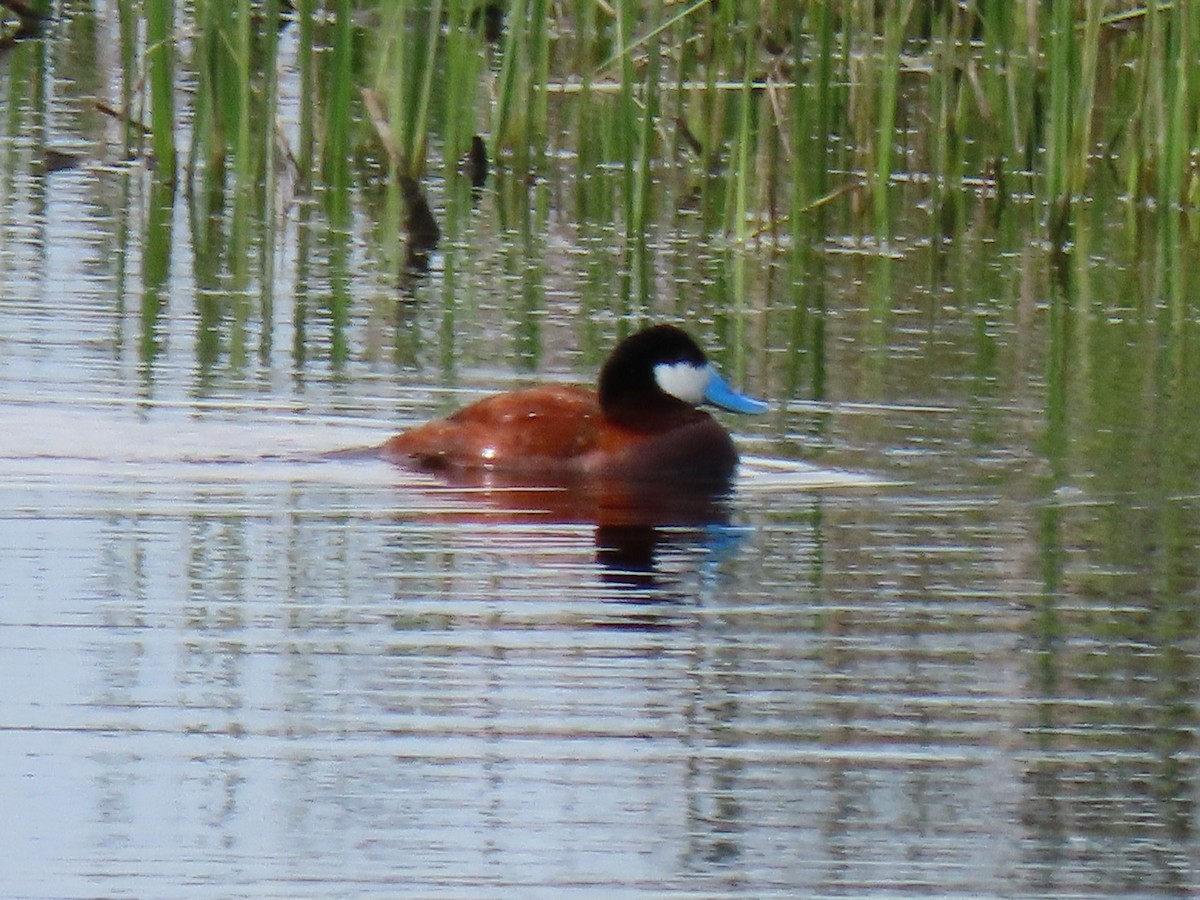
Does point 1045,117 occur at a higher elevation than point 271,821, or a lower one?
higher

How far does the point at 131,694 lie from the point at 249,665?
0.33 m

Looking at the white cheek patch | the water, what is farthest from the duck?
the water

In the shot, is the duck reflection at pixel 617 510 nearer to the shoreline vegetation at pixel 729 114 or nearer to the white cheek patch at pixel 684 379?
the white cheek patch at pixel 684 379

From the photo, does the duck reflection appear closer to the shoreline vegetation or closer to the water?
the water

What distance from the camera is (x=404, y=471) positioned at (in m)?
7.96

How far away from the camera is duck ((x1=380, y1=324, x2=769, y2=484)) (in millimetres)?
8047

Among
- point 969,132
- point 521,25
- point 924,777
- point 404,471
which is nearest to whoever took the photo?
point 924,777

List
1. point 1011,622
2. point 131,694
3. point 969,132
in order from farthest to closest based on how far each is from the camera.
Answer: point 969,132 < point 1011,622 < point 131,694

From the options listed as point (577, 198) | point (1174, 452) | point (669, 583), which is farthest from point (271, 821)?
point (577, 198)

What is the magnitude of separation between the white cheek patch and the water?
280 millimetres

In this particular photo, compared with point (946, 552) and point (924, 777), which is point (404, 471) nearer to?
point (946, 552)

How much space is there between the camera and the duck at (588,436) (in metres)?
8.05

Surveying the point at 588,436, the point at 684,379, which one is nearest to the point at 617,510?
the point at 588,436

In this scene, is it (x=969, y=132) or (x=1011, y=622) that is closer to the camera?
(x=1011, y=622)
